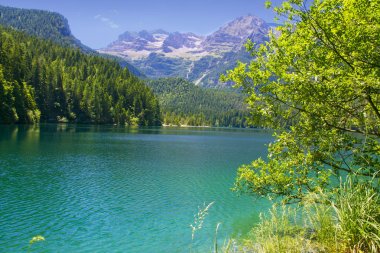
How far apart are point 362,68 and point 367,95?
0.92 m

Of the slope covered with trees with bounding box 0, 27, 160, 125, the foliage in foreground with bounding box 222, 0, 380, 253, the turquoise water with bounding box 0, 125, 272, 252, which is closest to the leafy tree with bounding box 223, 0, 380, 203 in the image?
the foliage in foreground with bounding box 222, 0, 380, 253

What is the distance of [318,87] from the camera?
11.2 metres

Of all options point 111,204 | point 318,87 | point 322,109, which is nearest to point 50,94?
point 111,204

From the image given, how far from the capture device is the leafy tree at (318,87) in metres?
10.1

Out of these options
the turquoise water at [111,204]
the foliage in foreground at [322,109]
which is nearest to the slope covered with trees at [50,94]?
Result: the turquoise water at [111,204]

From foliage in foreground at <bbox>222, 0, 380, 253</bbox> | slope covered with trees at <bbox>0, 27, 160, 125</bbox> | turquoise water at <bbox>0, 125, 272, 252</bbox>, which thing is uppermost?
slope covered with trees at <bbox>0, 27, 160, 125</bbox>

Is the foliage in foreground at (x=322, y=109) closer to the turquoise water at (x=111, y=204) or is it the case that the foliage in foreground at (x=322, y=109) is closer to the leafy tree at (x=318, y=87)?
the leafy tree at (x=318, y=87)

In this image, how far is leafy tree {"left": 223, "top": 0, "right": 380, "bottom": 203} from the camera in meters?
10.1

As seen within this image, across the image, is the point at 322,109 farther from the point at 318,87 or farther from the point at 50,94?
the point at 50,94

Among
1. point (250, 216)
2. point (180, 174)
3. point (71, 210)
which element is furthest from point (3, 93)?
point (250, 216)

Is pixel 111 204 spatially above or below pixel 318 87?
below

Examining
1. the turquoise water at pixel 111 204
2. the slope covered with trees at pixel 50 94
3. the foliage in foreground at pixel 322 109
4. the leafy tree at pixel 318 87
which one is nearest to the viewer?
the foliage in foreground at pixel 322 109

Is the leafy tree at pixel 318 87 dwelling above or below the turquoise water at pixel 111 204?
above

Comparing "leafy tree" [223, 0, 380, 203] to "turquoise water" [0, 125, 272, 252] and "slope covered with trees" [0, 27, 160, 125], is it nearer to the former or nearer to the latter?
"turquoise water" [0, 125, 272, 252]
